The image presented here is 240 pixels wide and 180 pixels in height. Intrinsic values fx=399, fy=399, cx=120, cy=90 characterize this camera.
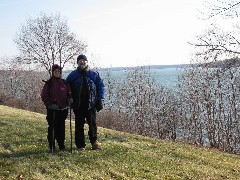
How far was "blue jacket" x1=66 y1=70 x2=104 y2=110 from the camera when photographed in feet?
36.2

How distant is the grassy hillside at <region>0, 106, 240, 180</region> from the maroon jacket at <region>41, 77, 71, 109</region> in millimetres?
1379

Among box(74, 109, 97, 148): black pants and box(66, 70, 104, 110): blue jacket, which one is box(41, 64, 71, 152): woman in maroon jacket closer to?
box(66, 70, 104, 110): blue jacket

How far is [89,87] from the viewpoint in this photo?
11.1 metres

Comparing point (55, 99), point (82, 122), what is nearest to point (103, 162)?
point (82, 122)

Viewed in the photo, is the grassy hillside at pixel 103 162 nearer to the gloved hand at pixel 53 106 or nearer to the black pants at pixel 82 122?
the black pants at pixel 82 122

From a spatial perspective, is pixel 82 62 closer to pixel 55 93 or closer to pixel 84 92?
pixel 84 92

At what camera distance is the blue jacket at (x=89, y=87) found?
1104 cm

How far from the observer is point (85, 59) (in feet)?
36.1

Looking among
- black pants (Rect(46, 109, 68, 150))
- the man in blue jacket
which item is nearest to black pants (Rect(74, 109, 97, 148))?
the man in blue jacket

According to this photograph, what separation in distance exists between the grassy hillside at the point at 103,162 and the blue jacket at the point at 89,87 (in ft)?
4.69

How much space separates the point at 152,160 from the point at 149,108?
51.7 meters

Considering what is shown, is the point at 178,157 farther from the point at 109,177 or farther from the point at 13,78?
the point at 13,78

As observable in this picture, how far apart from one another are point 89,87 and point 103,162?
82.7 inches

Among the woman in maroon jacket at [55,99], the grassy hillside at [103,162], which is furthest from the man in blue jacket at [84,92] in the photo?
the grassy hillside at [103,162]
